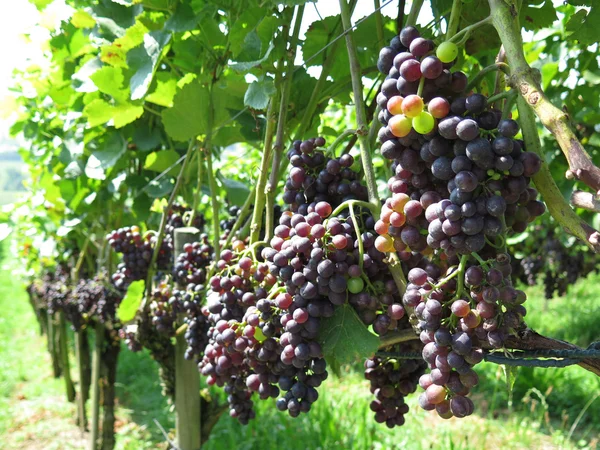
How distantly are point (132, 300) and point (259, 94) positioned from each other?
3.49 ft

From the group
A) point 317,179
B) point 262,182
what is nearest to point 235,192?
point 262,182

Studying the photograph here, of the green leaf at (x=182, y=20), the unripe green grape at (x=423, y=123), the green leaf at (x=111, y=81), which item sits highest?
the green leaf at (x=111, y=81)

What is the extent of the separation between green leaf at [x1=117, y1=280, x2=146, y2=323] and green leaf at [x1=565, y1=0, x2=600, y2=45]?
55.7 inches

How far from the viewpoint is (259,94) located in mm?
1039

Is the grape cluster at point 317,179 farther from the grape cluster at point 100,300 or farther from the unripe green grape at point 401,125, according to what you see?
the grape cluster at point 100,300

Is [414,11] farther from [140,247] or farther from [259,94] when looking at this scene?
[140,247]

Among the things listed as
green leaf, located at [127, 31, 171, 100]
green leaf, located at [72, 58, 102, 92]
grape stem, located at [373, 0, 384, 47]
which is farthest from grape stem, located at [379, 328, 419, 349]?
green leaf, located at [72, 58, 102, 92]

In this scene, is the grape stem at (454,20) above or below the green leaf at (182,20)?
below

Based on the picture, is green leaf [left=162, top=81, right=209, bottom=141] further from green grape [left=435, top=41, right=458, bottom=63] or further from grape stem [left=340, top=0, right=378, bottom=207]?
green grape [left=435, top=41, right=458, bottom=63]

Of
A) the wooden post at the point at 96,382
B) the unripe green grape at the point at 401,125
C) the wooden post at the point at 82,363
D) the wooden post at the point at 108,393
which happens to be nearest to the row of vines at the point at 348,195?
the unripe green grape at the point at 401,125

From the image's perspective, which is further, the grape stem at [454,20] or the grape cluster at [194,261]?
the grape cluster at [194,261]

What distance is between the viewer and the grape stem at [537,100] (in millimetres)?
623

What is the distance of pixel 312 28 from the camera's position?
1.30m

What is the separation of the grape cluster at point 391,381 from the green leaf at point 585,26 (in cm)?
72
